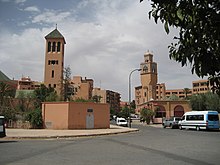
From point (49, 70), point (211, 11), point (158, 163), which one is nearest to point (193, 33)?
point (211, 11)

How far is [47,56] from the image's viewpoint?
87375mm

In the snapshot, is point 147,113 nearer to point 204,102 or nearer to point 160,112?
point 160,112

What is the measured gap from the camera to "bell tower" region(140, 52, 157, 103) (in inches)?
4716

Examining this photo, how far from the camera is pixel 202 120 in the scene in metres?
36.2

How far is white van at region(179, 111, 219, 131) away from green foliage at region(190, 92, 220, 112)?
619 inches

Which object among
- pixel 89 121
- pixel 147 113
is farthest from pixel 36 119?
pixel 147 113

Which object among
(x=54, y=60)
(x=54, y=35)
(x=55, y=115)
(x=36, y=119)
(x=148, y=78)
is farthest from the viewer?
(x=148, y=78)

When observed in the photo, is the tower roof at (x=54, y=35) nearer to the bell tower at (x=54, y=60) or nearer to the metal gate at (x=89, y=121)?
the bell tower at (x=54, y=60)

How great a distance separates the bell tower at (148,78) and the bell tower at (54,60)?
43.8 metres

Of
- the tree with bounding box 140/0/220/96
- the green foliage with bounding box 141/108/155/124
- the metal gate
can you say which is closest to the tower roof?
the green foliage with bounding box 141/108/155/124

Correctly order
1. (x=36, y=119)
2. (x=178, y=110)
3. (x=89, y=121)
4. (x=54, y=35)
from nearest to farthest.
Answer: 1. (x=36, y=119)
2. (x=89, y=121)
3. (x=178, y=110)
4. (x=54, y=35)

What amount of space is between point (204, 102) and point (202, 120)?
898 inches

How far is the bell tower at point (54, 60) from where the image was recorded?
86438 mm

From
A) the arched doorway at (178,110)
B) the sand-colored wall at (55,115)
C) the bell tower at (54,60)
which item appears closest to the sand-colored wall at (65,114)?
the sand-colored wall at (55,115)
